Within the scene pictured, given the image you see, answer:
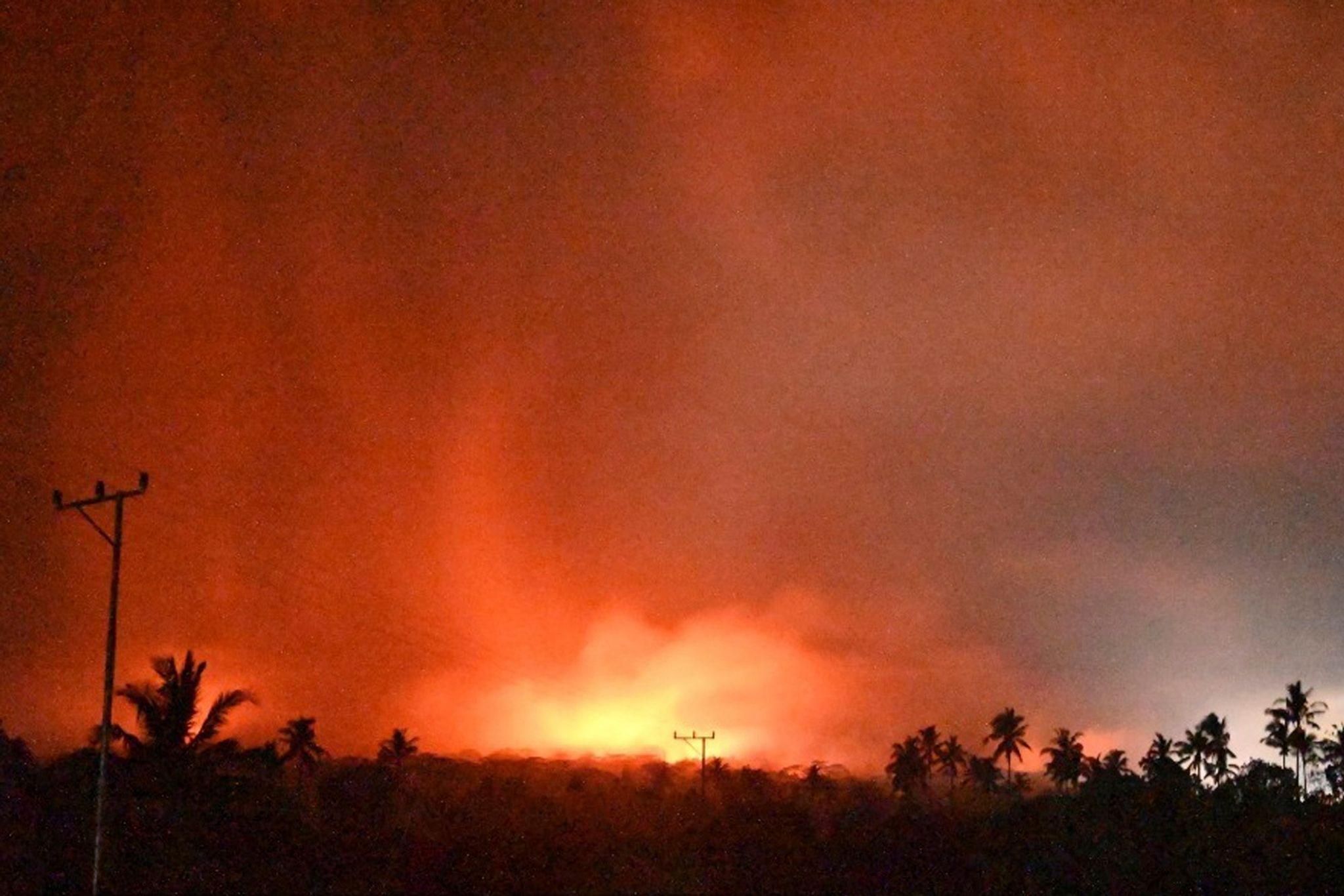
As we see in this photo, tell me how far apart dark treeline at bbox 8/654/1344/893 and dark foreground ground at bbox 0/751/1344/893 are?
101 millimetres

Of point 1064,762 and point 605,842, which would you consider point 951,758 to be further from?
point 605,842

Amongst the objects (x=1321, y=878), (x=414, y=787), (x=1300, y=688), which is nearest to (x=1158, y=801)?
(x=1321, y=878)

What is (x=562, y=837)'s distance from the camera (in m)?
44.3

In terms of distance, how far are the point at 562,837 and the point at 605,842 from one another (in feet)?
5.29

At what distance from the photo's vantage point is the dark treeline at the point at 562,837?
35344 mm

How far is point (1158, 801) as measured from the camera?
174ft

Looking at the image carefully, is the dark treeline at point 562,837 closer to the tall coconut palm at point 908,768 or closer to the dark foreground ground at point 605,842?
the dark foreground ground at point 605,842

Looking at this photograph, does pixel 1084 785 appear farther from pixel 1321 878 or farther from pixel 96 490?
pixel 96 490

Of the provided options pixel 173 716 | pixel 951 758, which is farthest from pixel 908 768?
pixel 173 716

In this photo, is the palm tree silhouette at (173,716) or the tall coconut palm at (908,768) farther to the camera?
the tall coconut palm at (908,768)

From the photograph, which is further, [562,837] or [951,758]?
[951,758]

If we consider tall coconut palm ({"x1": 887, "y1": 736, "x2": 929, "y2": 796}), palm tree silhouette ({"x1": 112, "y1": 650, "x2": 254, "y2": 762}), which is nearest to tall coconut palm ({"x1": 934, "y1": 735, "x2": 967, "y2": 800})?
tall coconut palm ({"x1": 887, "y1": 736, "x2": 929, "y2": 796})

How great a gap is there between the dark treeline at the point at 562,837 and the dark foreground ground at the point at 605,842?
0.33 ft

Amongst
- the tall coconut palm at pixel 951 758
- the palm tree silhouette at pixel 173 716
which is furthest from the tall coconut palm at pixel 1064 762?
the palm tree silhouette at pixel 173 716
